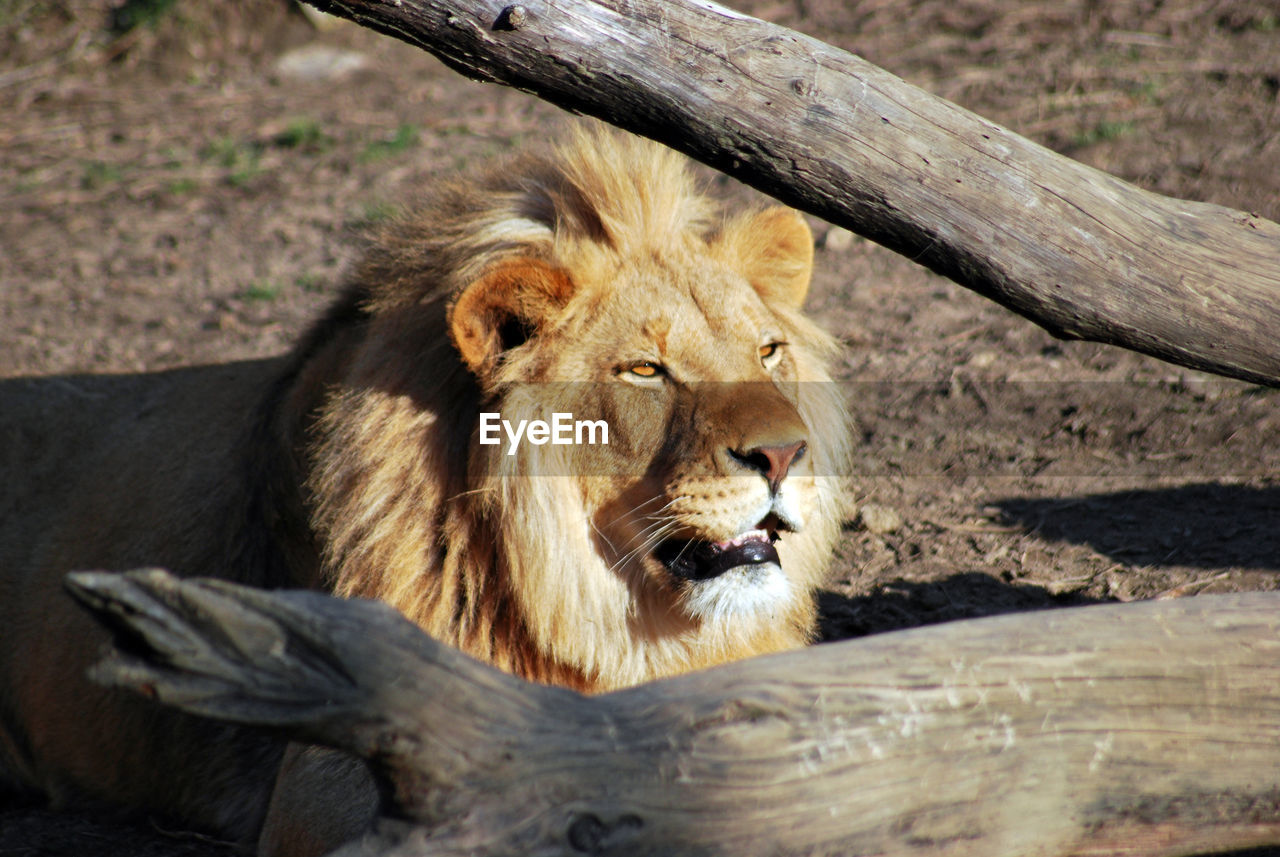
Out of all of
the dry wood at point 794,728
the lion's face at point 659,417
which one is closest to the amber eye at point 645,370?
the lion's face at point 659,417

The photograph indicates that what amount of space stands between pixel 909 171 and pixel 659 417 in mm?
887

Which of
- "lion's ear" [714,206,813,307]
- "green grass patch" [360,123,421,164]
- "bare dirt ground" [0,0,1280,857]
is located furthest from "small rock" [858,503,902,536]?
"green grass patch" [360,123,421,164]

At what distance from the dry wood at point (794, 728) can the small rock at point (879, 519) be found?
268 cm

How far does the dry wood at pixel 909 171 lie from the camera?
2887 millimetres

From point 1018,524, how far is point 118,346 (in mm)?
5178

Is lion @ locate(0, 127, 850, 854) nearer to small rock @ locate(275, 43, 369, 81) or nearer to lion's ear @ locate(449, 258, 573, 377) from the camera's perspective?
lion's ear @ locate(449, 258, 573, 377)

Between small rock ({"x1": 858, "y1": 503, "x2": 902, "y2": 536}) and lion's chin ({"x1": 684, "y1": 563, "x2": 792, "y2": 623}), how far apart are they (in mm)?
2103

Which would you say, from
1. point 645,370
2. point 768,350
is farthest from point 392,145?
point 645,370

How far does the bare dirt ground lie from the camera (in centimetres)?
480

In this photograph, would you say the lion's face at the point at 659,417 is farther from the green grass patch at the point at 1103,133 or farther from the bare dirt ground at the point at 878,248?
the green grass patch at the point at 1103,133

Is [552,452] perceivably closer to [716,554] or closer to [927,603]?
[716,554]

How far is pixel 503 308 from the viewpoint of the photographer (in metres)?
3.16

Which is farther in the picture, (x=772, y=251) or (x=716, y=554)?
(x=772, y=251)
